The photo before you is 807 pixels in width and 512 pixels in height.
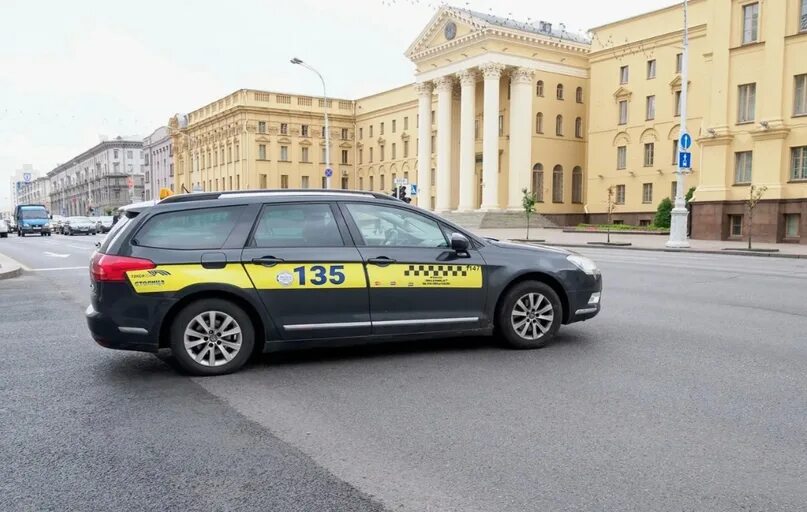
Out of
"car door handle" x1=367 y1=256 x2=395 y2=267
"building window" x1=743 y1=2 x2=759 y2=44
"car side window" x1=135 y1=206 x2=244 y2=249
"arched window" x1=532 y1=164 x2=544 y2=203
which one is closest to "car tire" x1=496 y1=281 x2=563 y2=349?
"car door handle" x1=367 y1=256 x2=395 y2=267

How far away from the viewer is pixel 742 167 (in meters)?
32.2

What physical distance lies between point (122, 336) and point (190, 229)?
1.12 meters

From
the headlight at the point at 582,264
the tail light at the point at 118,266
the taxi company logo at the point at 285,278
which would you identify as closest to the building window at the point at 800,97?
the headlight at the point at 582,264

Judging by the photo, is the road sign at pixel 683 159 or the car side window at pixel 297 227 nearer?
the car side window at pixel 297 227

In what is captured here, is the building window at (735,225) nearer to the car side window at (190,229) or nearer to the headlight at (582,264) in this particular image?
the headlight at (582,264)

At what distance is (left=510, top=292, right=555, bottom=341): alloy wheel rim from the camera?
7008 millimetres

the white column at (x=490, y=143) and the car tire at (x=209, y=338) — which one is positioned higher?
the white column at (x=490, y=143)

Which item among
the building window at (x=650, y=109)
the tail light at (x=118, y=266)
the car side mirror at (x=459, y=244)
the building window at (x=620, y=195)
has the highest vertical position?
the building window at (x=650, y=109)

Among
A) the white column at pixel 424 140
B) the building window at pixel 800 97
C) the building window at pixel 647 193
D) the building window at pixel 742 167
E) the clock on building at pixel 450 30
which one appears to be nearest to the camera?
the building window at pixel 800 97

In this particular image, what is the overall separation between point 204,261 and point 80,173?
16740cm

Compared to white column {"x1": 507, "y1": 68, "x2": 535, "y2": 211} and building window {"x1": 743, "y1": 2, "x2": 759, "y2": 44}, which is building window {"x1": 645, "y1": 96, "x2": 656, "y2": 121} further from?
building window {"x1": 743, "y1": 2, "x2": 759, "y2": 44}

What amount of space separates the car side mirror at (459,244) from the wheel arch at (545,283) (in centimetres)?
61

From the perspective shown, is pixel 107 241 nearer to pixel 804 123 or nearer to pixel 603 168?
pixel 804 123

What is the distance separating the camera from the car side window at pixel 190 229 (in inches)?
243
